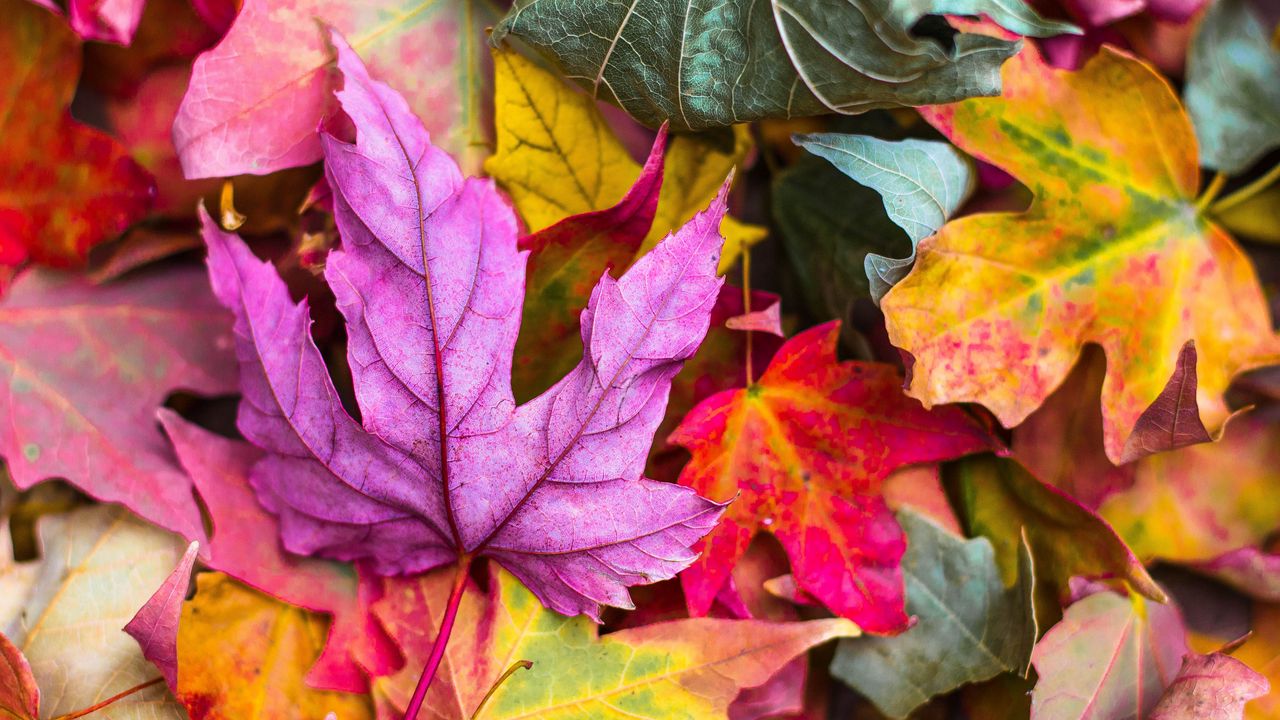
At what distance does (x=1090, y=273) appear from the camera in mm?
593

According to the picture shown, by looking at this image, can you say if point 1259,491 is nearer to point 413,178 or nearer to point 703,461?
point 703,461

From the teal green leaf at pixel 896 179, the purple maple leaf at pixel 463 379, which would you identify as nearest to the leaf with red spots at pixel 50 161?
the purple maple leaf at pixel 463 379

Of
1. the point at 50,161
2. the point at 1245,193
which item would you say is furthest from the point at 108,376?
the point at 1245,193

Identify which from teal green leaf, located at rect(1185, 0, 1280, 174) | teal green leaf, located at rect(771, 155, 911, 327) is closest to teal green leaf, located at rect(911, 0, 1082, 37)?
teal green leaf, located at rect(771, 155, 911, 327)

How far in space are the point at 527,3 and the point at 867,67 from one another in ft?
0.67

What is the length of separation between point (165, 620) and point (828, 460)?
1.34 feet

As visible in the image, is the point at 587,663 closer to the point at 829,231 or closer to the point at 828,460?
the point at 828,460

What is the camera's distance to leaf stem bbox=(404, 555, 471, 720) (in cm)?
52

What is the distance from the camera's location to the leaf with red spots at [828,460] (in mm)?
569

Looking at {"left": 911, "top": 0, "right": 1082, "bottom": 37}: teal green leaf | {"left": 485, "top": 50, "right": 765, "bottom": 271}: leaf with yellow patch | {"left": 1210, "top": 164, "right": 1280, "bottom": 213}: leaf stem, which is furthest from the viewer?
{"left": 1210, "top": 164, "right": 1280, "bottom": 213}: leaf stem

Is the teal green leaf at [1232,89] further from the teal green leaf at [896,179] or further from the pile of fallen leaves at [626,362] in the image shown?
the teal green leaf at [896,179]

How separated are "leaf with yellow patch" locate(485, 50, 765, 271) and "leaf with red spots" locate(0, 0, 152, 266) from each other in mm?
270

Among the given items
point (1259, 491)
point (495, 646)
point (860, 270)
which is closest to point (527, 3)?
point (860, 270)

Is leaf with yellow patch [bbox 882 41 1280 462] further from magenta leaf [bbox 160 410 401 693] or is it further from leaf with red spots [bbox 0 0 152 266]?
leaf with red spots [bbox 0 0 152 266]
